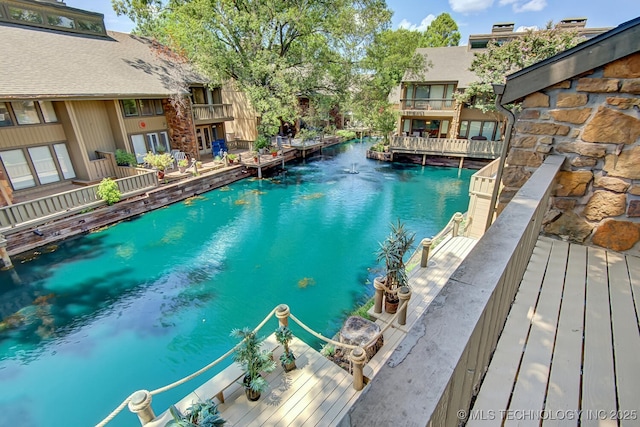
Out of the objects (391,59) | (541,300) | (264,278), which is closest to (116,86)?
(264,278)

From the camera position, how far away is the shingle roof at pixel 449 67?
22.2 metres

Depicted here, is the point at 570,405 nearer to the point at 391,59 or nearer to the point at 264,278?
the point at 264,278

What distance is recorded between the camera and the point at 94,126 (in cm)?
1516

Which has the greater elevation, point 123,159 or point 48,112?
point 48,112

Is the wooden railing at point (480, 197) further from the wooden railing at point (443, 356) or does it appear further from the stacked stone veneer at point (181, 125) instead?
the stacked stone veneer at point (181, 125)

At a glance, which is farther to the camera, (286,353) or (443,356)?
(286,353)

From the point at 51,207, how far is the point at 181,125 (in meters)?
9.27

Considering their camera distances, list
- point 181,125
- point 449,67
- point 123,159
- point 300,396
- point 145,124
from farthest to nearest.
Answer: point 449,67 → point 181,125 → point 145,124 → point 123,159 → point 300,396

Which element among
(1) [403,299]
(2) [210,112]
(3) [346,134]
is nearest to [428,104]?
(3) [346,134]

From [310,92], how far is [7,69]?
1520 centimetres

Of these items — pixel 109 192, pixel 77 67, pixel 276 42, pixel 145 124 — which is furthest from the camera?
pixel 276 42

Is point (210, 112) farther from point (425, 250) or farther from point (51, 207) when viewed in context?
point (425, 250)

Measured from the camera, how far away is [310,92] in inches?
822

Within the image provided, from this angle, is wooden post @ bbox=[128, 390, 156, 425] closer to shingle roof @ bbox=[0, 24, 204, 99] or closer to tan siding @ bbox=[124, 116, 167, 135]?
shingle roof @ bbox=[0, 24, 204, 99]
